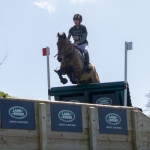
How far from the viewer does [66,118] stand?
12.6 m

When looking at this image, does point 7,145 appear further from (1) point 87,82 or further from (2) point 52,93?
(1) point 87,82

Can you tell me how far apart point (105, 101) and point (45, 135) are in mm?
5029

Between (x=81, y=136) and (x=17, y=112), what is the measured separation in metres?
1.69

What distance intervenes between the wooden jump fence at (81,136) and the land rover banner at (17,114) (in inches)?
3.7

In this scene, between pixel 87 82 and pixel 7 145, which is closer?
pixel 7 145

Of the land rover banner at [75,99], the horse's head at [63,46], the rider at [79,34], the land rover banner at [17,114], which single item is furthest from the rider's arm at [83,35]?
the land rover banner at [17,114]

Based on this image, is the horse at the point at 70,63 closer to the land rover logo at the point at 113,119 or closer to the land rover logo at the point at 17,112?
the land rover logo at the point at 113,119

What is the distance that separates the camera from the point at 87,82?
19.0 meters

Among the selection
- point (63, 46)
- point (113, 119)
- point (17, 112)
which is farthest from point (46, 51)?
point (17, 112)

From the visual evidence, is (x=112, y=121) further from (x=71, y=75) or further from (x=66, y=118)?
(x=71, y=75)

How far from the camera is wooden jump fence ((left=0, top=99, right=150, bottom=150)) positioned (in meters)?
11.8

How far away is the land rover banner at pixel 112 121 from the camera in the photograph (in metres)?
13.3

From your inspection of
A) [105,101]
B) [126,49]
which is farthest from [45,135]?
[126,49]

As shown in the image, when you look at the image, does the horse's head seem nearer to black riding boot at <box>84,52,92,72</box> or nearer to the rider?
the rider
